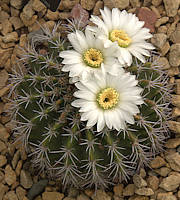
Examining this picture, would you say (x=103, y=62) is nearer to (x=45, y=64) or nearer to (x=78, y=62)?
(x=78, y=62)

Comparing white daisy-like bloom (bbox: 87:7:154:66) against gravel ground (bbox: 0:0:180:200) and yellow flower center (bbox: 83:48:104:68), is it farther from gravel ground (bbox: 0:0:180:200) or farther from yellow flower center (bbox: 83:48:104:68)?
gravel ground (bbox: 0:0:180:200)

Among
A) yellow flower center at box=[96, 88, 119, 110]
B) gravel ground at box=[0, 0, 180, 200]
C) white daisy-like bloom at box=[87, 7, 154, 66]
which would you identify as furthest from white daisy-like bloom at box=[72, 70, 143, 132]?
gravel ground at box=[0, 0, 180, 200]

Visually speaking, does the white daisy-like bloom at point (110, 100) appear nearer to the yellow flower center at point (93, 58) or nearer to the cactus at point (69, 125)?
the yellow flower center at point (93, 58)

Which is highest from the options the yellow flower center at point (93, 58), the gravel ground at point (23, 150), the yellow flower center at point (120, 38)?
the yellow flower center at point (120, 38)

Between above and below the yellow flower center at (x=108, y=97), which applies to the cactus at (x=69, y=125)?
below

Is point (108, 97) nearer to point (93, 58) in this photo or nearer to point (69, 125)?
point (93, 58)

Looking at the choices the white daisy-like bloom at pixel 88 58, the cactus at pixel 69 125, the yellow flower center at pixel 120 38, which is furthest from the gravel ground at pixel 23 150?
the yellow flower center at pixel 120 38
